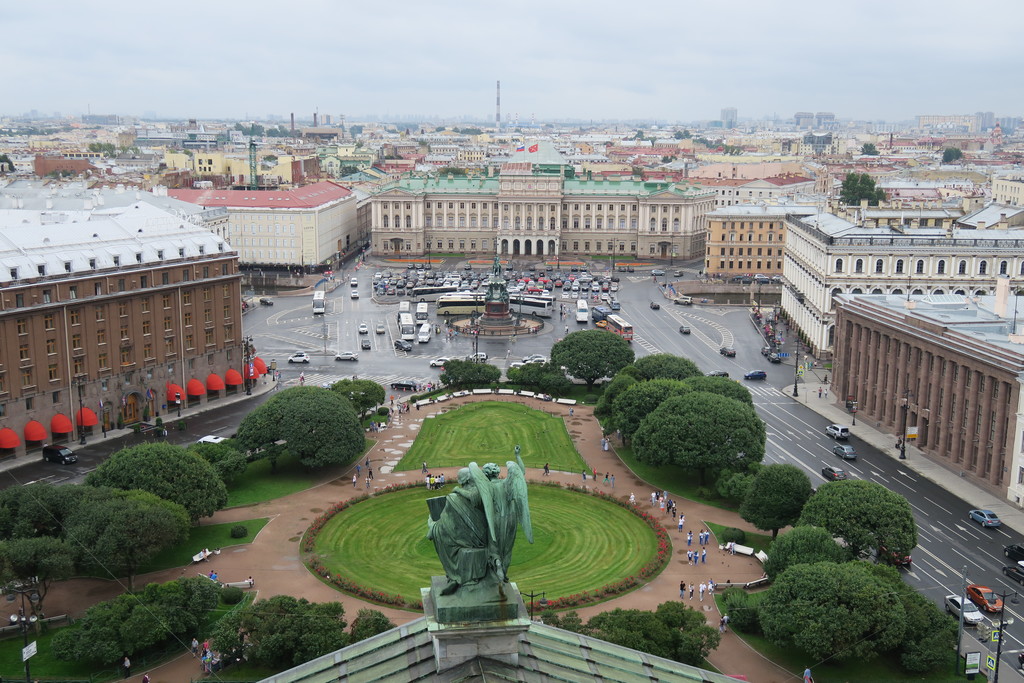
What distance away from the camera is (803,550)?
5278cm

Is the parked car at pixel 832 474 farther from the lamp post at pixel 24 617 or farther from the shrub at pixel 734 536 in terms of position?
the lamp post at pixel 24 617

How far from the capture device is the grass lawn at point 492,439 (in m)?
79.4

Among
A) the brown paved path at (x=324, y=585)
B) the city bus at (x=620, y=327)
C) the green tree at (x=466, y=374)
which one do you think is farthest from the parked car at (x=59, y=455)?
the city bus at (x=620, y=327)

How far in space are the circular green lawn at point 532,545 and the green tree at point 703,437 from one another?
528 cm

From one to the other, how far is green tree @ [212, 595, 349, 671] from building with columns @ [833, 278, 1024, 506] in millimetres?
48071

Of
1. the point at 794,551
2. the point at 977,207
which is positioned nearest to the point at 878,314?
the point at 794,551

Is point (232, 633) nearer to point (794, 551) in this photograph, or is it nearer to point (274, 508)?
point (274, 508)

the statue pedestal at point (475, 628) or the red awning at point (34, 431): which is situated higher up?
the statue pedestal at point (475, 628)

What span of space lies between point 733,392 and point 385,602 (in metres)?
36.8

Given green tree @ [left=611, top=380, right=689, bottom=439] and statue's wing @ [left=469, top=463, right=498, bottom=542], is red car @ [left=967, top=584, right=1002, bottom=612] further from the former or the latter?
statue's wing @ [left=469, top=463, right=498, bottom=542]

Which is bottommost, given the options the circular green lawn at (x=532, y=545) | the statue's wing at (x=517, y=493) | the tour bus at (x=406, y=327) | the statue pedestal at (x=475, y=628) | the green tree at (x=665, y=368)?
the circular green lawn at (x=532, y=545)

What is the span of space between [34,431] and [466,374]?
3798 cm

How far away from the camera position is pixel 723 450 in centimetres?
7069

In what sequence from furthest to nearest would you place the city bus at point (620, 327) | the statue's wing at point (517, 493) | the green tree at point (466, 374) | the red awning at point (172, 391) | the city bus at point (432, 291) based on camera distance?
the city bus at point (432, 291) < the city bus at point (620, 327) < the green tree at point (466, 374) < the red awning at point (172, 391) < the statue's wing at point (517, 493)
